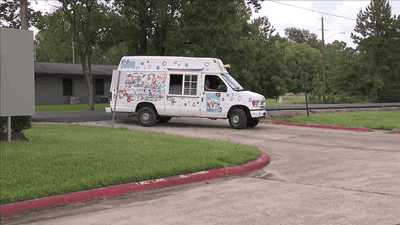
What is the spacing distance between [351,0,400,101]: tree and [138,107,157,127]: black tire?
1857 inches

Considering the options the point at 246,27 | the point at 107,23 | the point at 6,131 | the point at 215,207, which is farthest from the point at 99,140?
the point at 246,27

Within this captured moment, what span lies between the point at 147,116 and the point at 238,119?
3.84 metres

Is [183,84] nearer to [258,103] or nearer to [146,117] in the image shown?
[146,117]

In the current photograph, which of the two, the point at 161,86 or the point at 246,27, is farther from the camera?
the point at 246,27

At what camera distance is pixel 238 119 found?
56.7 feet

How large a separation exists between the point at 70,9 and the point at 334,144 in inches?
839

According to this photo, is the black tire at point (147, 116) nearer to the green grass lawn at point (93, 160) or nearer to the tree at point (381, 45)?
the green grass lawn at point (93, 160)

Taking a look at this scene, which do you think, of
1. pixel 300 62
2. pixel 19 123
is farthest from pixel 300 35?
pixel 19 123

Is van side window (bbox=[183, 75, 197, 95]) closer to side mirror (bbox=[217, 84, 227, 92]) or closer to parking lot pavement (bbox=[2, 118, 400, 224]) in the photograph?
side mirror (bbox=[217, 84, 227, 92])

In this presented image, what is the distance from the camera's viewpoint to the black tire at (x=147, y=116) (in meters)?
17.9

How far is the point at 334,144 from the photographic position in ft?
44.2

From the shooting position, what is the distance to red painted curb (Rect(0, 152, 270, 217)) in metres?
5.81

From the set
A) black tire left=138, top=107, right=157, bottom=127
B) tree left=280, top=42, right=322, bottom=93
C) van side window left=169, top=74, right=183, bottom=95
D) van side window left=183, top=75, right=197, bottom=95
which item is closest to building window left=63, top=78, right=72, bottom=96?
black tire left=138, top=107, right=157, bottom=127

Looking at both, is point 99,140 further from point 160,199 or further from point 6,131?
point 160,199
